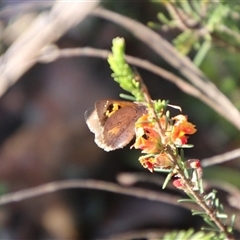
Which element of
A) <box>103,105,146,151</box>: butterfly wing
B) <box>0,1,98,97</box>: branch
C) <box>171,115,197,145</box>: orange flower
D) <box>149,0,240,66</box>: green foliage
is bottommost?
<box>171,115,197,145</box>: orange flower

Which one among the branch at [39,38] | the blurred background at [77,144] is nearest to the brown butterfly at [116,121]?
the branch at [39,38]

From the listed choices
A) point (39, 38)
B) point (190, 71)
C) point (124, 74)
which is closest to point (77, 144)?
point (39, 38)

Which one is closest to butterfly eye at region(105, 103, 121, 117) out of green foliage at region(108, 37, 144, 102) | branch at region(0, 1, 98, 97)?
green foliage at region(108, 37, 144, 102)

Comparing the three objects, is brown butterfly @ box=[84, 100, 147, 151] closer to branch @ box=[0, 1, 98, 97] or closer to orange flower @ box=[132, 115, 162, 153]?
orange flower @ box=[132, 115, 162, 153]

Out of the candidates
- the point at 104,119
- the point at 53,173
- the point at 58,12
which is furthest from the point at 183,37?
the point at 53,173

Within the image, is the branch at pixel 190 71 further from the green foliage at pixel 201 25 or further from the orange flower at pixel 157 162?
the orange flower at pixel 157 162

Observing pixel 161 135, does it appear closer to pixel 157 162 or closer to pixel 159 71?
pixel 157 162
